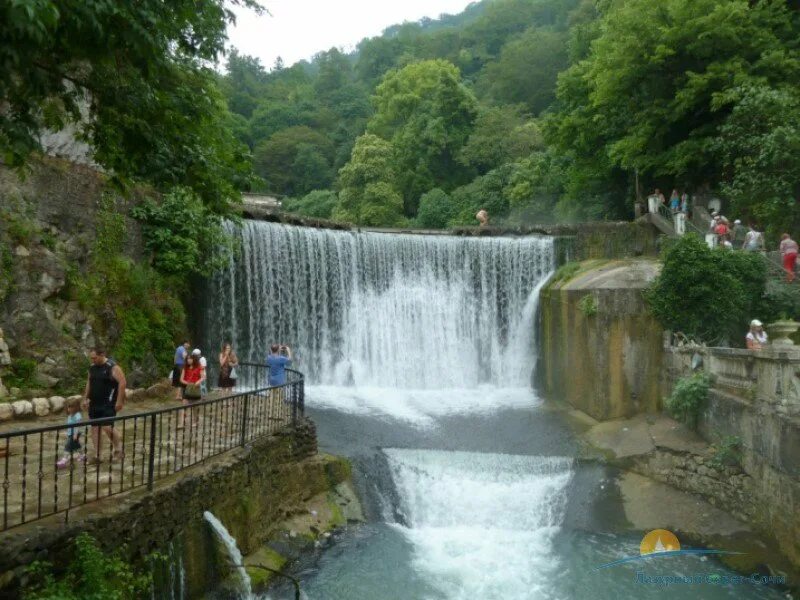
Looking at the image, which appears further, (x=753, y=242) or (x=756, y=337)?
(x=753, y=242)

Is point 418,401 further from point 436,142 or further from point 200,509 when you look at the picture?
point 436,142

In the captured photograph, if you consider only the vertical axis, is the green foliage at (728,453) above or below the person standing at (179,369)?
below

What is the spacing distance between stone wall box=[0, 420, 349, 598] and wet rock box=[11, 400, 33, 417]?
3.87 m

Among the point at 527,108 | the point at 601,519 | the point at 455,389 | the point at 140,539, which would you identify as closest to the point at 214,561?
the point at 140,539

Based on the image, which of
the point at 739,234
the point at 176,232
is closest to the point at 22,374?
the point at 176,232

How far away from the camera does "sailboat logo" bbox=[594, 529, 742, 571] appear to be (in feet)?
35.2

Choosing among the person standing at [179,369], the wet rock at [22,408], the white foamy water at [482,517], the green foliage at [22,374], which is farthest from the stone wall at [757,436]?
the green foliage at [22,374]

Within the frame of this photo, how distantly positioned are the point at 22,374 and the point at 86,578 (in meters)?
6.81

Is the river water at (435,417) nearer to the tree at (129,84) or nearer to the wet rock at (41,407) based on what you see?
the wet rock at (41,407)

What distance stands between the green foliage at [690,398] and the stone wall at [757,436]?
17 cm

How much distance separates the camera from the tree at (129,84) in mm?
4215

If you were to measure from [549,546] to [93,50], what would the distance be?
10.2 meters

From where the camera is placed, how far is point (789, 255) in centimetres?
1525

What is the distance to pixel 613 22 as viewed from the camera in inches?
870
